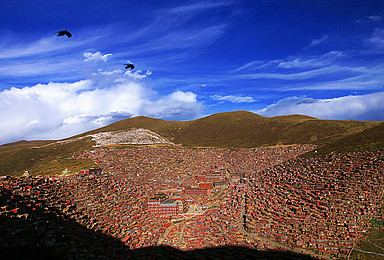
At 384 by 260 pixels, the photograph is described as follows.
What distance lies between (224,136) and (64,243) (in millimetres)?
95278

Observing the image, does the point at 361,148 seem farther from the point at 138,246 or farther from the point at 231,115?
the point at 231,115

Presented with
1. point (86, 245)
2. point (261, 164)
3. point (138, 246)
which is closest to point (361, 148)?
point (261, 164)

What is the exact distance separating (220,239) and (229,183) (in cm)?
2691

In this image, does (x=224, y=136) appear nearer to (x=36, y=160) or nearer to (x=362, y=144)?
(x=362, y=144)

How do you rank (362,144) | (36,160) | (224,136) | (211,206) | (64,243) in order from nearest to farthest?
1. (64,243)
2. (211,206)
3. (362,144)
4. (36,160)
5. (224,136)

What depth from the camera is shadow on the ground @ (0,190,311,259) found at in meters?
27.0

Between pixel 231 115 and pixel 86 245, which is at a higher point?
pixel 231 115

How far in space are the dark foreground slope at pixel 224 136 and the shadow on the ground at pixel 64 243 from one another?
25.4 m

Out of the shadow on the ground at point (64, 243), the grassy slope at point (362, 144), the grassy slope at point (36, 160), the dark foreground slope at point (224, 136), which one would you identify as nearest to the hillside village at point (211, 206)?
the shadow on the ground at point (64, 243)

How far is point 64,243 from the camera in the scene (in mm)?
29609

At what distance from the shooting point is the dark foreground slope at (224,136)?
278ft

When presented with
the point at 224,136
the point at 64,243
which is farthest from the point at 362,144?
the point at 64,243

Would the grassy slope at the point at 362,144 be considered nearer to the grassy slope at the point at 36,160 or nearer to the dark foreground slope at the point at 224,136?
the dark foreground slope at the point at 224,136

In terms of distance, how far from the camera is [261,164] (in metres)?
73.3
